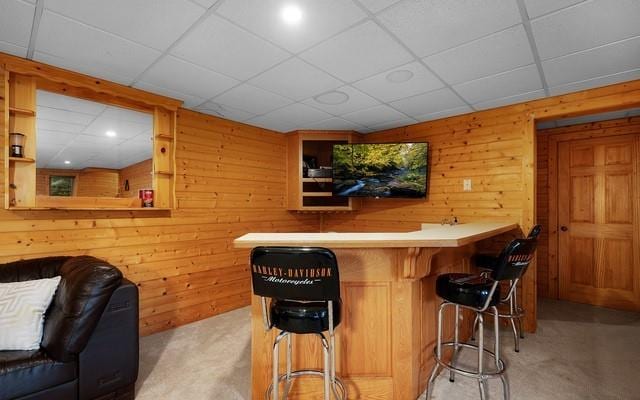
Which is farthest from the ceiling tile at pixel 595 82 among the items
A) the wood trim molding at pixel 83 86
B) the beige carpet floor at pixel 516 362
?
the wood trim molding at pixel 83 86

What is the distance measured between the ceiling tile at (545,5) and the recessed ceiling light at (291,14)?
1.27m

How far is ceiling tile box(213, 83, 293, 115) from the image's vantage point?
2.96m

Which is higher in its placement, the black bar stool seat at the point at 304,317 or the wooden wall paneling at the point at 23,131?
the wooden wall paneling at the point at 23,131

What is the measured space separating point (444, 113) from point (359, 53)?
6.16ft

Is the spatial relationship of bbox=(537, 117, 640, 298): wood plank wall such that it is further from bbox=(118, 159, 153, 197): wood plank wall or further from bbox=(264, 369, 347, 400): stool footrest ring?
bbox=(118, 159, 153, 197): wood plank wall

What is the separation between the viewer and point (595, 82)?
275 cm

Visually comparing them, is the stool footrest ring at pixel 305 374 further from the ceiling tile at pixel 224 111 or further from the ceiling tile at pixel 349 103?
the ceiling tile at pixel 224 111

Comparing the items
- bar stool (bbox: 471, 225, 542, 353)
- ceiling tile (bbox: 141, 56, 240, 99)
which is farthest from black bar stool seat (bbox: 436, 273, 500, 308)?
ceiling tile (bbox: 141, 56, 240, 99)

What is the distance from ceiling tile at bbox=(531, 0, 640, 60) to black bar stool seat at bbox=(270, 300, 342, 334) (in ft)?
6.96

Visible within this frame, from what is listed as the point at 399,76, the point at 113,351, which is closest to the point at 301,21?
the point at 399,76

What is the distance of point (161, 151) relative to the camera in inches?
126

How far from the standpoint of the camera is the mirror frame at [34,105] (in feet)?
7.65

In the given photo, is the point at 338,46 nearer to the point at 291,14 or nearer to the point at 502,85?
the point at 291,14

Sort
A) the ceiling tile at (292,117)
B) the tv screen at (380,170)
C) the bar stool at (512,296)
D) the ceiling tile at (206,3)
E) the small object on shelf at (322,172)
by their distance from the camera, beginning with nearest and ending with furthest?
the ceiling tile at (206,3)
the bar stool at (512,296)
the ceiling tile at (292,117)
the tv screen at (380,170)
the small object on shelf at (322,172)
